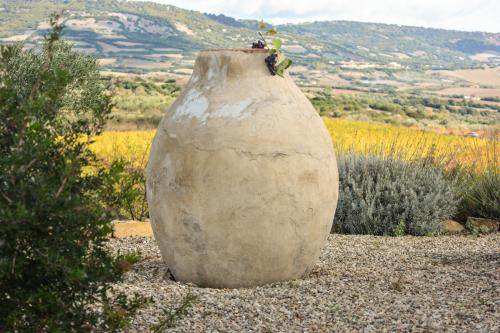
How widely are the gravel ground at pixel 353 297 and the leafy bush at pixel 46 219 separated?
1086 mm

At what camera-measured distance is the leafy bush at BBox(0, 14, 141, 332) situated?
8.80ft

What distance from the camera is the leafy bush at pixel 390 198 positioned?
27.1 feet

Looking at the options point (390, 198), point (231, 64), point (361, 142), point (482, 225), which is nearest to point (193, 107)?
point (231, 64)

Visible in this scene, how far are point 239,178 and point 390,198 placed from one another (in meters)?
4.17

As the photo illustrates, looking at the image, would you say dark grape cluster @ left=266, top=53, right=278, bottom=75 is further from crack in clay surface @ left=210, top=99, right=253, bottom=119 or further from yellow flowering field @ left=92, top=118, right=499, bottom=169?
yellow flowering field @ left=92, top=118, right=499, bottom=169

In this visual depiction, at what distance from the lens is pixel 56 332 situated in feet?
8.81

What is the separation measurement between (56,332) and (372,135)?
1516 cm

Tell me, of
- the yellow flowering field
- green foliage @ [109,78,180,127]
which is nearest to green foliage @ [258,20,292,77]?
the yellow flowering field

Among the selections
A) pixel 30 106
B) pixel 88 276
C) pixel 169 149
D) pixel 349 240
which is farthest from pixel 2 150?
pixel 349 240

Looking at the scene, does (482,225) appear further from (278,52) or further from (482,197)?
(278,52)

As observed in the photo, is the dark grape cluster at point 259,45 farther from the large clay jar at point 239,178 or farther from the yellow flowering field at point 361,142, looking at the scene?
the yellow flowering field at point 361,142

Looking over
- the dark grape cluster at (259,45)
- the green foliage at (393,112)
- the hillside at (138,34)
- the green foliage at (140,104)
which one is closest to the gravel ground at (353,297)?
the dark grape cluster at (259,45)

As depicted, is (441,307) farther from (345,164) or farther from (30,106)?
(345,164)

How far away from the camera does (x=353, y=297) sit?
4863mm
